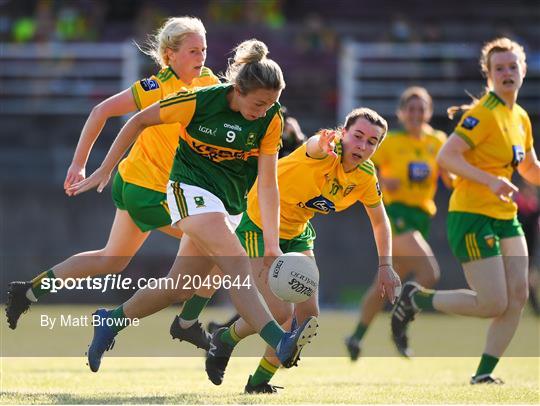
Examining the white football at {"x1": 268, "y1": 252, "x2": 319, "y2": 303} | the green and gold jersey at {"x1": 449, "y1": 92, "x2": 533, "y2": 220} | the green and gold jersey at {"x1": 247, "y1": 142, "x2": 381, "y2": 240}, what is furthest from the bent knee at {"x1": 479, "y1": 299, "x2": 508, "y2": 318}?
the white football at {"x1": 268, "y1": 252, "x2": 319, "y2": 303}

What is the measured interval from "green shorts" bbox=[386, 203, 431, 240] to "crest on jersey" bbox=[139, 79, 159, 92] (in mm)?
3880

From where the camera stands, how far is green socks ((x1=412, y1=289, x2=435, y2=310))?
344 inches

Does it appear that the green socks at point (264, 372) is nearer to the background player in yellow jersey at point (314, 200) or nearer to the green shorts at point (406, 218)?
the background player in yellow jersey at point (314, 200)

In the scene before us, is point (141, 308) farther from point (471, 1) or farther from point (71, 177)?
point (471, 1)

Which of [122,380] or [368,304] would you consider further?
[368,304]

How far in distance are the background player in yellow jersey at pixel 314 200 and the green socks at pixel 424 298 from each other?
5.34 feet

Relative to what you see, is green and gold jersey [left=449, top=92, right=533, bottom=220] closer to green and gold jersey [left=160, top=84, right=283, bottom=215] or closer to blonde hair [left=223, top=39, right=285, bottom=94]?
green and gold jersey [left=160, top=84, right=283, bottom=215]

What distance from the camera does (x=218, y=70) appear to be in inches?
690

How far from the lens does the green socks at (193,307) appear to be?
786 centimetres

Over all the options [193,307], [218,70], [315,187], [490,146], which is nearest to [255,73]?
[315,187]

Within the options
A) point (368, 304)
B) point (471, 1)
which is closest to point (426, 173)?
point (368, 304)

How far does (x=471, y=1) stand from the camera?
21.0m

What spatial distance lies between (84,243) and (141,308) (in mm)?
9413

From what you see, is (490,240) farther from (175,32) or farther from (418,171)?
(418,171)
